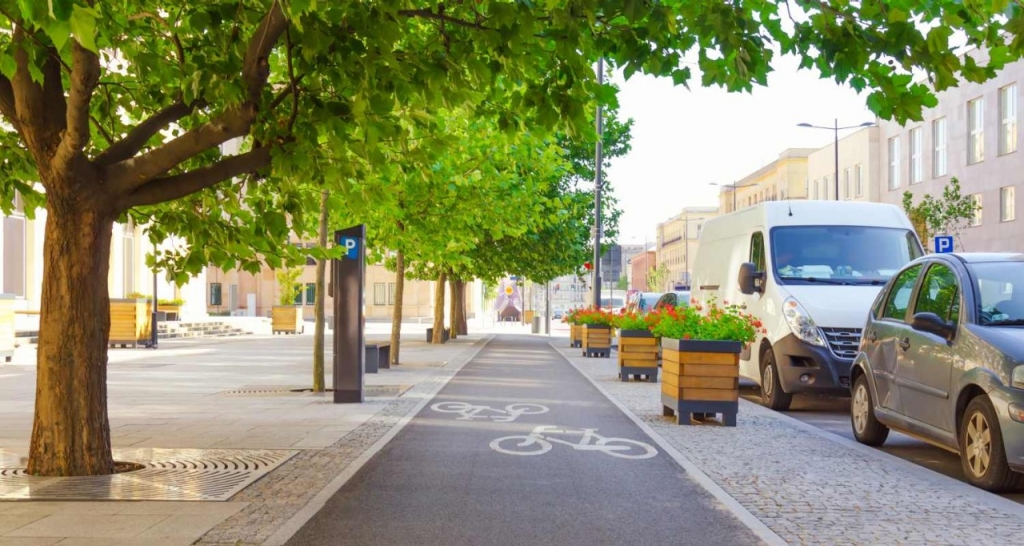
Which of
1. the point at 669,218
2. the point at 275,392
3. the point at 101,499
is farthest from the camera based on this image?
the point at 669,218

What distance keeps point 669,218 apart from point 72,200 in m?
156

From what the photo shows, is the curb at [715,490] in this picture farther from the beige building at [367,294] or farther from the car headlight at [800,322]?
the beige building at [367,294]

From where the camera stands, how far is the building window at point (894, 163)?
5809 cm

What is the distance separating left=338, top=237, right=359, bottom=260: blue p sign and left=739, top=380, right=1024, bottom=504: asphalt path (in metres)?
5.78

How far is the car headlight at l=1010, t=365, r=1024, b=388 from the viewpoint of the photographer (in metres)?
7.83

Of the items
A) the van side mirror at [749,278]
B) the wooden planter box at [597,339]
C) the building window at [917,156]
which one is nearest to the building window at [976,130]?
the building window at [917,156]

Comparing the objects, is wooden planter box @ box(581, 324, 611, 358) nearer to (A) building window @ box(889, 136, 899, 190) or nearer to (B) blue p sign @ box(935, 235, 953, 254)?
(B) blue p sign @ box(935, 235, 953, 254)

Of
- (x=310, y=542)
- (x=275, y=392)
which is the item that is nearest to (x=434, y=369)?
(x=275, y=392)

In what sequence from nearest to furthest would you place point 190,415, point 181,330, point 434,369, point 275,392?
point 190,415 → point 275,392 → point 434,369 → point 181,330

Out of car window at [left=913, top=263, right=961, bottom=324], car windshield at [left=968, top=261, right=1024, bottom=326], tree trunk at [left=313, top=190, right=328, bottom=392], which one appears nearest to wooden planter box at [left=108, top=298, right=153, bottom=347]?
tree trunk at [left=313, top=190, right=328, bottom=392]

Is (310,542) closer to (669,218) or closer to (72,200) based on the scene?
(72,200)

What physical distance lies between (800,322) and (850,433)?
2.07 metres

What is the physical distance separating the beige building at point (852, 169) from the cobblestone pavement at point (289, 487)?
173 feet

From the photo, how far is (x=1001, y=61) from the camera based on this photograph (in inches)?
262
